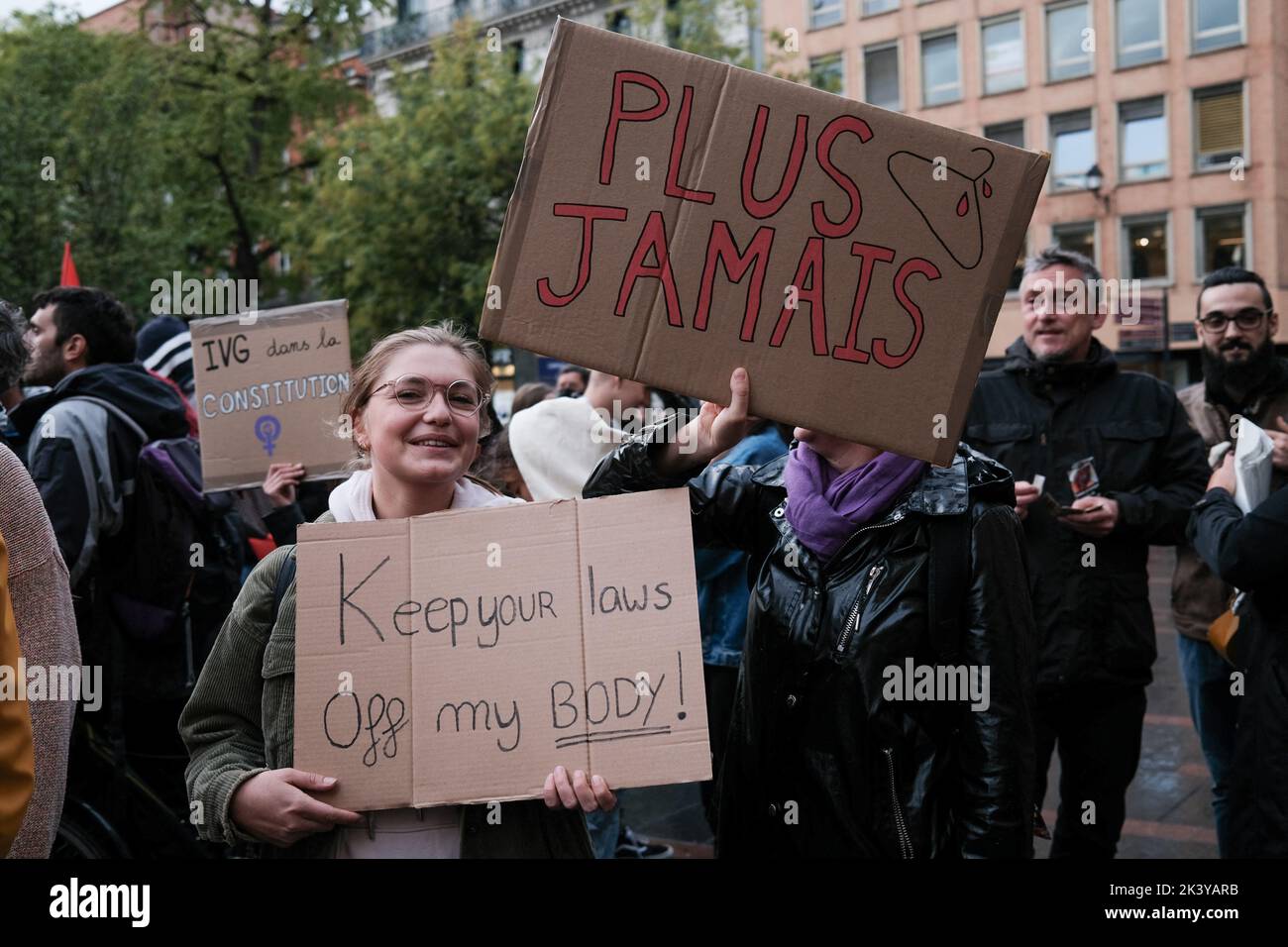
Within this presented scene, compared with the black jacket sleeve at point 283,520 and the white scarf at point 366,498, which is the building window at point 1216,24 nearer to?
the black jacket sleeve at point 283,520

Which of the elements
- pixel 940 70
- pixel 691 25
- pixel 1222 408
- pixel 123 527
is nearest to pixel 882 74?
pixel 940 70

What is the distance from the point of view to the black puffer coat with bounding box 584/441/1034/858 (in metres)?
2.38

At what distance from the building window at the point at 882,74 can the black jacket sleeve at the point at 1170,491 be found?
28.3 metres

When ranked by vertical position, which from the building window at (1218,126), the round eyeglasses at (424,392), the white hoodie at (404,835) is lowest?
the white hoodie at (404,835)

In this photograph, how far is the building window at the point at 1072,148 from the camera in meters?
28.7

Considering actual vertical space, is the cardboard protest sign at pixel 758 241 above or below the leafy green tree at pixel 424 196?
below

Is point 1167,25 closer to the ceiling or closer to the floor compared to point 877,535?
closer to the ceiling

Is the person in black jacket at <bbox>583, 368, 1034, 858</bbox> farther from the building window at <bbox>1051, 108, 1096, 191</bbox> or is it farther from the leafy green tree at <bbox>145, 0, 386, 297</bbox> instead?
the building window at <bbox>1051, 108, 1096, 191</bbox>

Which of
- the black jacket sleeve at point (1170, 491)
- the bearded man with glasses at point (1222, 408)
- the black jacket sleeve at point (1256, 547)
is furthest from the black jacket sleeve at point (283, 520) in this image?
the bearded man with glasses at point (1222, 408)

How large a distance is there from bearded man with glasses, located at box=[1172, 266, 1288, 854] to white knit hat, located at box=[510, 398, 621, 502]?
219 centimetres

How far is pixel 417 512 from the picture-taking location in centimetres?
242
